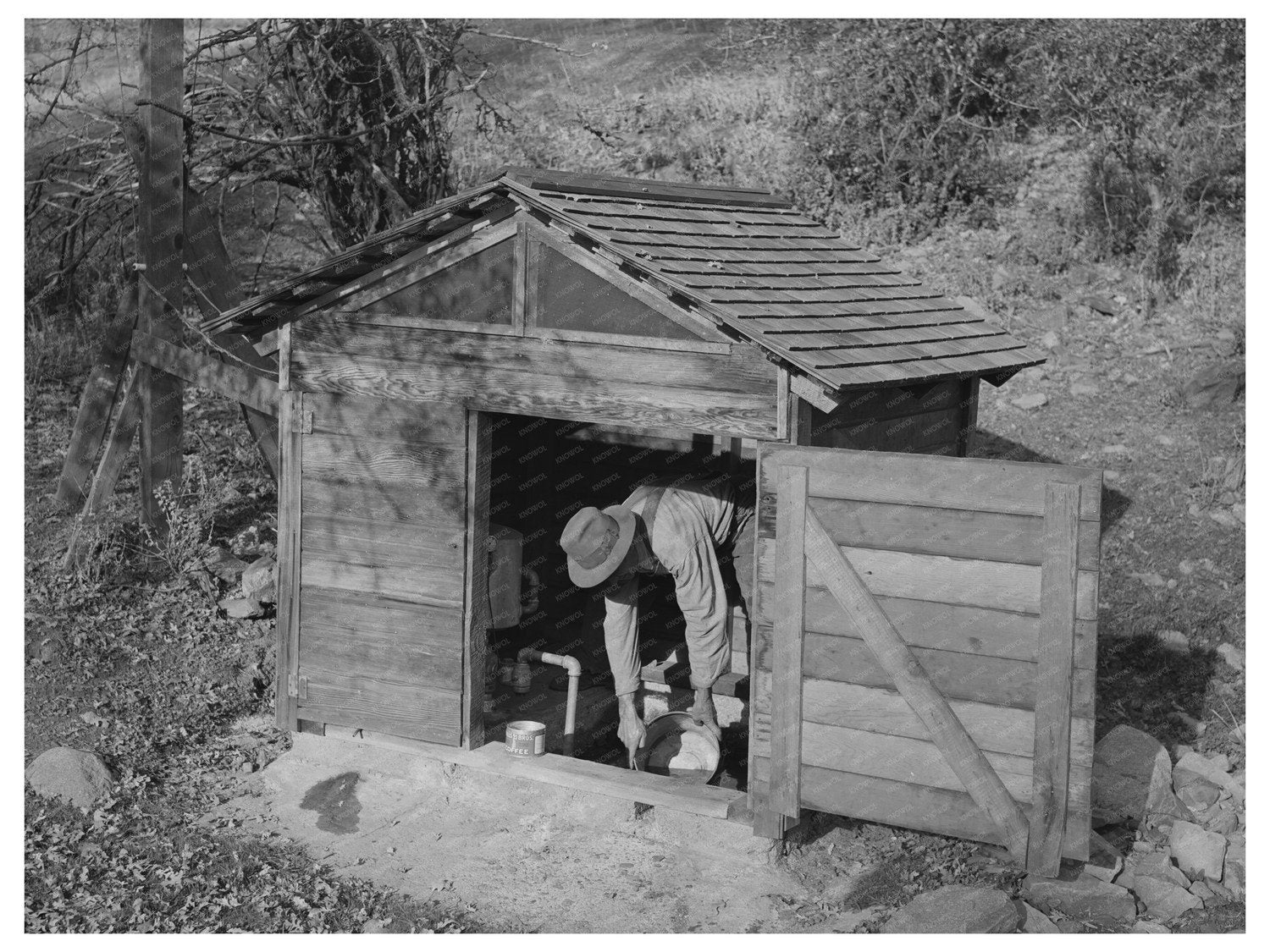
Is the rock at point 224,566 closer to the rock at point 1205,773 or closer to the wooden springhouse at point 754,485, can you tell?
the wooden springhouse at point 754,485

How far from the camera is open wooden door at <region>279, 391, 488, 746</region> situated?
24.9 feet

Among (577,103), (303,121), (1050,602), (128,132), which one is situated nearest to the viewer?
(1050,602)

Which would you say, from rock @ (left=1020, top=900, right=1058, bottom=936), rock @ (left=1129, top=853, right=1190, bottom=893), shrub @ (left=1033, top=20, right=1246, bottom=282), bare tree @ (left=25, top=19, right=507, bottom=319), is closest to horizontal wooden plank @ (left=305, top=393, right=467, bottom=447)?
rock @ (left=1020, top=900, right=1058, bottom=936)

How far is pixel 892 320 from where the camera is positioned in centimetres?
786

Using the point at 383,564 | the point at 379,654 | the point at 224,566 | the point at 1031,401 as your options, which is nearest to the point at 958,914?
the point at 379,654

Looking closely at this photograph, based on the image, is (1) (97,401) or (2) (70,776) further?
(1) (97,401)

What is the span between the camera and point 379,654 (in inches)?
310

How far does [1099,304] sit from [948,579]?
10363 mm

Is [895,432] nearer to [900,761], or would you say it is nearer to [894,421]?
[894,421]

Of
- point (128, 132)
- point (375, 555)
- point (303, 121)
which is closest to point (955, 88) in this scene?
point (303, 121)

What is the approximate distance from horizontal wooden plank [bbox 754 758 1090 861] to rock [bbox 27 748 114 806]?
13.8 feet

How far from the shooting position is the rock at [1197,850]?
6926 millimetres

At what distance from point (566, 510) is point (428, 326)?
3.15m

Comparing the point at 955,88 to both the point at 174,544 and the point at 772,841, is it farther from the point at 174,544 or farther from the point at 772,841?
the point at 772,841
